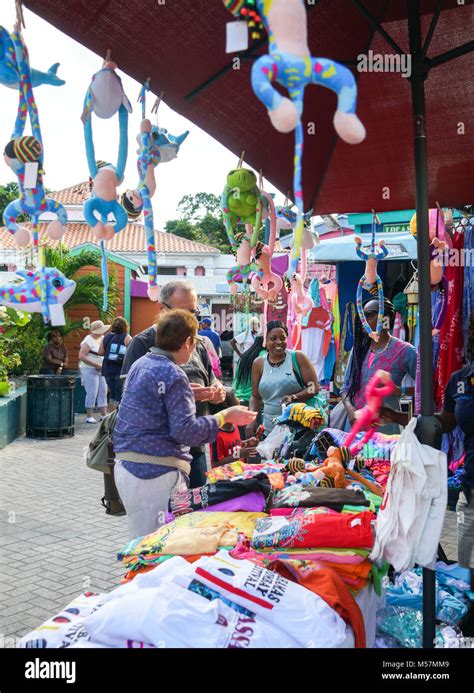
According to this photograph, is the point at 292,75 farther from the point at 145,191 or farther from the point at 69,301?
the point at 69,301

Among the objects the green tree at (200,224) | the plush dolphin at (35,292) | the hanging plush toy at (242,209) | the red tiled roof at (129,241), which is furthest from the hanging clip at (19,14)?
the green tree at (200,224)

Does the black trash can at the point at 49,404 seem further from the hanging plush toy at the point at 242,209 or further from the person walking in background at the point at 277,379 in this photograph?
the hanging plush toy at the point at 242,209

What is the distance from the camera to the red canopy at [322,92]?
245cm

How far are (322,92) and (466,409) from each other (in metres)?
1.82

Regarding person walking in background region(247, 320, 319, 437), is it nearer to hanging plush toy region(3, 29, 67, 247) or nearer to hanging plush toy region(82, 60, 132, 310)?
hanging plush toy region(82, 60, 132, 310)

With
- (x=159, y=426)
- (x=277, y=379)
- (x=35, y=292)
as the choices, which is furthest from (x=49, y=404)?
(x=35, y=292)

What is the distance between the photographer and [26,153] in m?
2.14

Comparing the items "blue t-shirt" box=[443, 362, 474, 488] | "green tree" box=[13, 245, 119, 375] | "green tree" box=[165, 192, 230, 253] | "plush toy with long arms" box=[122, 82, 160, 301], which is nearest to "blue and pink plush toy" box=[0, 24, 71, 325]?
"plush toy with long arms" box=[122, 82, 160, 301]

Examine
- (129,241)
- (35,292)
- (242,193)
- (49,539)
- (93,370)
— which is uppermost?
(129,241)

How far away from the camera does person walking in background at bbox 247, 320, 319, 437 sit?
4.32 meters

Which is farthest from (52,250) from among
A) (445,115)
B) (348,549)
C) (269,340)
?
(348,549)

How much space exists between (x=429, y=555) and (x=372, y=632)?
1.55 ft
